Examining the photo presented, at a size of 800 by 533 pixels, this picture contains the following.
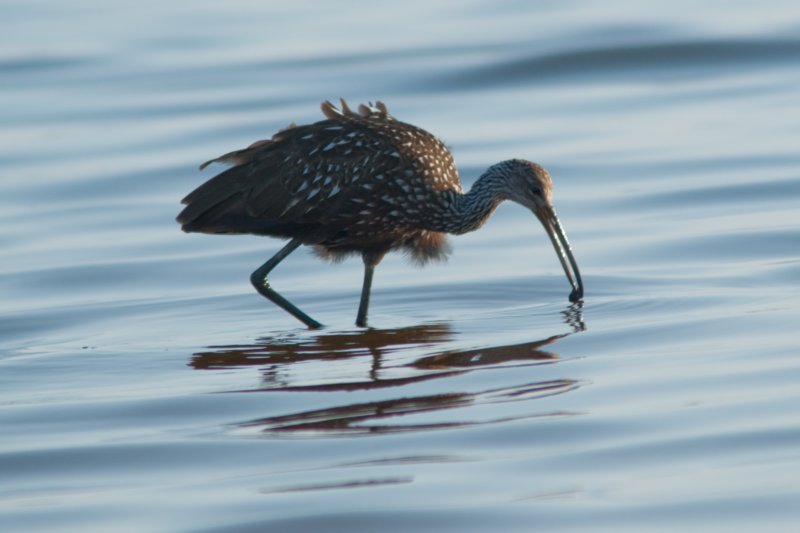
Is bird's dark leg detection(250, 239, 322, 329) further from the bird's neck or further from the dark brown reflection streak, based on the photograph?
the dark brown reflection streak

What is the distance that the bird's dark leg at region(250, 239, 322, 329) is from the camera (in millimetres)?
11312

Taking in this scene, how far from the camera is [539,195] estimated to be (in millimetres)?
11312

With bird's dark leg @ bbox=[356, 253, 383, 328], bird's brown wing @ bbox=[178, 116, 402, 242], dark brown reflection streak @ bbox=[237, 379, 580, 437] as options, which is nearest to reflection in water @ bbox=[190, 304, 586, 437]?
dark brown reflection streak @ bbox=[237, 379, 580, 437]

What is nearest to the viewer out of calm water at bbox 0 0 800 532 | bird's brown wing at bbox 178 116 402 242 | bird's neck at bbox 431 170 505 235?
calm water at bbox 0 0 800 532

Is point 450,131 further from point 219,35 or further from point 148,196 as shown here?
point 219,35

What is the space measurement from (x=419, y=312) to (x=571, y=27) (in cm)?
1312

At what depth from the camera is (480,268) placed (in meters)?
12.9

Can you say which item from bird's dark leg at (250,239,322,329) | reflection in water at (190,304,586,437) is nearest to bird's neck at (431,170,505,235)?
reflection in water at (190,304,586,437)

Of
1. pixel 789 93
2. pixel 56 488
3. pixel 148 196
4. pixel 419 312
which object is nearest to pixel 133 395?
pixel 56 488

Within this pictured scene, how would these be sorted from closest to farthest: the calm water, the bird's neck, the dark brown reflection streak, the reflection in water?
the calm water < the dark brown reflection streak < the reflection in water < the bird's neck

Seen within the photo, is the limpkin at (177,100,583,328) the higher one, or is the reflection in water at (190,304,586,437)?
the limpkin at (177,100,583,328)

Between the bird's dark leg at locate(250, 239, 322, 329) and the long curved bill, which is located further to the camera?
the bird's dark leg at locate(250, 239, 322, 329)

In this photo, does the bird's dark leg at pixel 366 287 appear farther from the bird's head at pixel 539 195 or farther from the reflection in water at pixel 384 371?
the bird's head at pixel 539 195

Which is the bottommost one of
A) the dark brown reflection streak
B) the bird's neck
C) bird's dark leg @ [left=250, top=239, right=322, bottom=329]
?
the dark brown reflection streak
